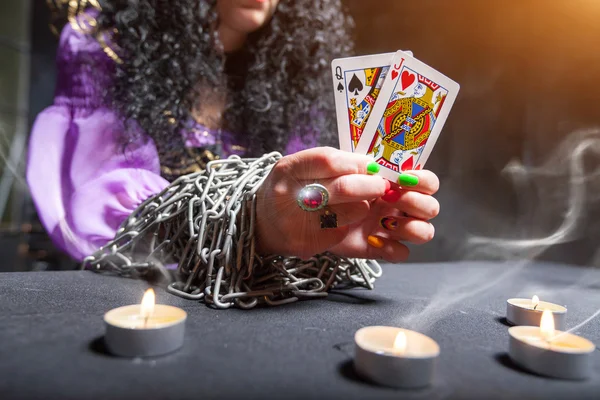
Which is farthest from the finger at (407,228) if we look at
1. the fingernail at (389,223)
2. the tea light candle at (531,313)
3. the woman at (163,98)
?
the woman at (163,98)

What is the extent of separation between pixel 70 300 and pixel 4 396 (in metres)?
0.40

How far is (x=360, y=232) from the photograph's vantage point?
0.89 metres

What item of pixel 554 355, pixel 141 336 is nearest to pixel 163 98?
pixel 141 336

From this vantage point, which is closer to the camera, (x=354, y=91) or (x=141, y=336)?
(x=141, y=336)

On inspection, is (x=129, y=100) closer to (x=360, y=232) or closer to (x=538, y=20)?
(x=360, y=232)

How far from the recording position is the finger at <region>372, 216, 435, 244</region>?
2.72ft

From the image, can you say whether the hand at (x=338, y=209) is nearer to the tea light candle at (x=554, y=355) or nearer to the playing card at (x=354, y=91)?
the playing card at (x=354, y=91)

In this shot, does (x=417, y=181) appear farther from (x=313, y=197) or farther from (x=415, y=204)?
(x=313, y=197)

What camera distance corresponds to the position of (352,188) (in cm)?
70

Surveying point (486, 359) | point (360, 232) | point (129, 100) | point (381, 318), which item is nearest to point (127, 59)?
point (129, 100)

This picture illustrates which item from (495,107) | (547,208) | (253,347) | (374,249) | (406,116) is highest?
(495,107)

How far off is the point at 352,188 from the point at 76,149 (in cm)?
99

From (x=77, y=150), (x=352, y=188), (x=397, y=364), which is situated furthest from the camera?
(x=77, y=150)

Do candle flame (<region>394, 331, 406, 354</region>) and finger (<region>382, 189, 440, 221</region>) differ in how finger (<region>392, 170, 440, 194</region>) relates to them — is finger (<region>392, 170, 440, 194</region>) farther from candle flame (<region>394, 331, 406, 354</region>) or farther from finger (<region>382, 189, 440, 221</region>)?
candle flame (<region>394, 331, 406, 354</region>)
